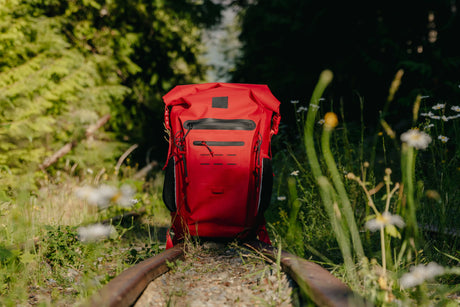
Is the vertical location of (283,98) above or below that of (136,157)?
above

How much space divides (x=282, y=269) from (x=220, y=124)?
1.18 meters

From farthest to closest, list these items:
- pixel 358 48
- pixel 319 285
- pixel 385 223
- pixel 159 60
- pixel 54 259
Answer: pixel 159 60
pixel 358 48
pixel 54 259
pixel 319 285
pixel 385 223

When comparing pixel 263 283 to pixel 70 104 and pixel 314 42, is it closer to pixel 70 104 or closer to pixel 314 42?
pixel 70 104

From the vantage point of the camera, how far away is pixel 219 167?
2.71 meters

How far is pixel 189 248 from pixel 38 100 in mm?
4199

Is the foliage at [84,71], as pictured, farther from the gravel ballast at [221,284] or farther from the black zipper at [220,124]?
the gravel ballast at [221,284]

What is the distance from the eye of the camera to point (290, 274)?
1.98m

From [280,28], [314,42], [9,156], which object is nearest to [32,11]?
[9,156]

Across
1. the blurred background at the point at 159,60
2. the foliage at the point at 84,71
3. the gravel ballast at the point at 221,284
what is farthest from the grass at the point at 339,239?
the blurred background at the point at 159,60

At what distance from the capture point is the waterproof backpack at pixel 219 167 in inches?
107

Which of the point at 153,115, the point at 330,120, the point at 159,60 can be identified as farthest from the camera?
the point at 159,60

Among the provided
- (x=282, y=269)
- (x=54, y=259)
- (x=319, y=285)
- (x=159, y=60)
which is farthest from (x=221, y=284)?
(x=159, y=60)

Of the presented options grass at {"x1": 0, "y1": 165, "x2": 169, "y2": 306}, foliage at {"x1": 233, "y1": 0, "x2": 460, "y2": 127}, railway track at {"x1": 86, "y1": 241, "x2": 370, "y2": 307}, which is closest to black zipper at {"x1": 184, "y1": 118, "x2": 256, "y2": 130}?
grass at {"x1": 0, "y1": 165, "x2": 169, "y2": 306}

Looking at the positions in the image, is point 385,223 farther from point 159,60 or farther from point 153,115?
point 159,60
